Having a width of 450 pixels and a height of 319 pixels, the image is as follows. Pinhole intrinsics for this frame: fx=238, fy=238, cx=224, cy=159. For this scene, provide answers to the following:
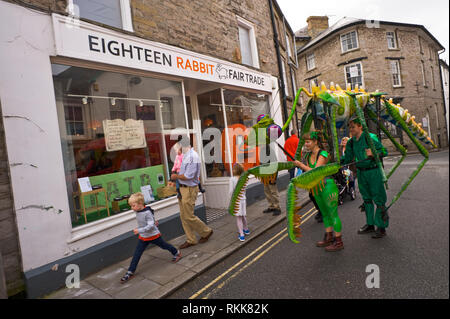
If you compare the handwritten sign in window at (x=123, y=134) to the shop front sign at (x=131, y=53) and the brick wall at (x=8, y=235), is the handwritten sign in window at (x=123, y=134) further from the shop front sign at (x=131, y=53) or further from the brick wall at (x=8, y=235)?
the brick wall at (x=8, y=235)

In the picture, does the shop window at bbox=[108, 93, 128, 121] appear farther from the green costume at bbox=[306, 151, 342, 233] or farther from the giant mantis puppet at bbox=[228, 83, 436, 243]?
the green costume at bbox=[306, 151, 342, 233]

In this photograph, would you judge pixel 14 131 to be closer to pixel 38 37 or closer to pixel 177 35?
pixel 38 37

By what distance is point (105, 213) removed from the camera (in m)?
4.41

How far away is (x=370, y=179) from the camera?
134 inches

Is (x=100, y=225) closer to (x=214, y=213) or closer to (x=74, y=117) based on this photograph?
(x=74, y=117)

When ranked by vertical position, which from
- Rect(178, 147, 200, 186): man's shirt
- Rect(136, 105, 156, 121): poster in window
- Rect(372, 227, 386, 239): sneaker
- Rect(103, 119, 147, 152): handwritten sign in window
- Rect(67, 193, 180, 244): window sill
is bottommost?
Rect(372, 227, 386, 239): sneaker

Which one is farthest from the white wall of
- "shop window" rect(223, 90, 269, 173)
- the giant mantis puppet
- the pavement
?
"shop window" rect(223, 90, 269, 173)

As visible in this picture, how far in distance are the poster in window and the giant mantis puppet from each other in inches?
122

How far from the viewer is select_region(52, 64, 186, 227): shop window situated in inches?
163

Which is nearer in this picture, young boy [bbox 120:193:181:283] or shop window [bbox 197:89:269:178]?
young boy [bbox 120:193:181:283]

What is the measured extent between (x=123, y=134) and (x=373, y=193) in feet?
14.9

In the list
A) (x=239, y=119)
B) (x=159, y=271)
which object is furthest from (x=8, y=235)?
(x=239, y=119)
